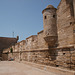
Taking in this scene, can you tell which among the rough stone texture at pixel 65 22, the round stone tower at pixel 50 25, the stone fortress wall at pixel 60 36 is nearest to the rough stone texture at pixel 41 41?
the stone fortress wall at pixel 60 36

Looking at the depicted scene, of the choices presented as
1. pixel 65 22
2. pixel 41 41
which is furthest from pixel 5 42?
pixel 65 22

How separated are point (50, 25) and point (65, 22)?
1445 millimetres

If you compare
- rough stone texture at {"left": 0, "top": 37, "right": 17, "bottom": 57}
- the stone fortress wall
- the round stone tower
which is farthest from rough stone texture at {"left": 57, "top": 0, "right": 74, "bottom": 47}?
rough stone texture at {"left": 0, "top": 37, "right": 17, "bottom": 57}

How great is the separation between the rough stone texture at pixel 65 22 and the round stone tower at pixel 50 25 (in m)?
0.43

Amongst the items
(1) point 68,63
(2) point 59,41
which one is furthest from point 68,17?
(1) point 68,63

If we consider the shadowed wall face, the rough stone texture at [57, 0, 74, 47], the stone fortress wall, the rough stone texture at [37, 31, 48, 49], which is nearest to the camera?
the stone fortress wall

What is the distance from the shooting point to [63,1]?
7.11 metres

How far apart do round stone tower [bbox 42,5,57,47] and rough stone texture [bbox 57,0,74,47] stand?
0.43 meters

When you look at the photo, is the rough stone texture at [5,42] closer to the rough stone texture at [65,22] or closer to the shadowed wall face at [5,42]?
the shadowed wall face at [5,42]

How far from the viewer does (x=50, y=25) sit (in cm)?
782

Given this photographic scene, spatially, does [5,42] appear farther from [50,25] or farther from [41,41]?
[50,25]

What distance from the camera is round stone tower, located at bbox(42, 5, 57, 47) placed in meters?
7.62

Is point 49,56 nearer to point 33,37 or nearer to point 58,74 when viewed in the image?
point 58,74

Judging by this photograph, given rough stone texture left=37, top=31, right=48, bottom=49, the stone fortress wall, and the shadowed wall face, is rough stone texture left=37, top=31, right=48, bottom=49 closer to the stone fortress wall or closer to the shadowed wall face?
the stone fortress wall
